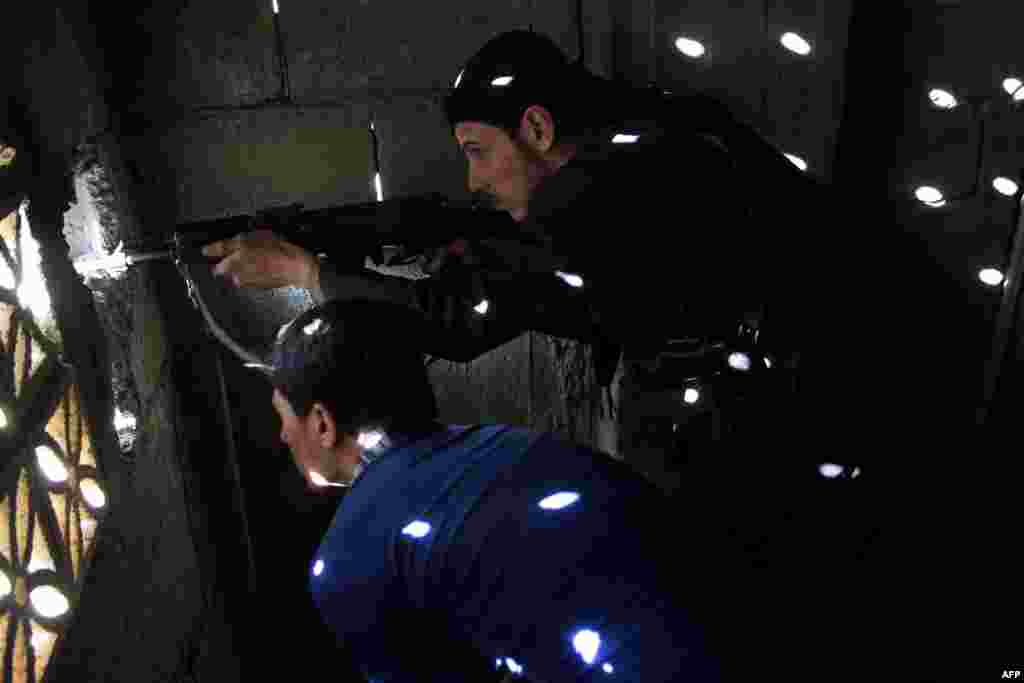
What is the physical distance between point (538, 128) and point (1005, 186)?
1635 mm

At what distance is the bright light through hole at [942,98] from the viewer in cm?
267

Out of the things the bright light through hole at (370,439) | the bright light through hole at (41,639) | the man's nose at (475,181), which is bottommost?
the bright light through hole at (41,639)

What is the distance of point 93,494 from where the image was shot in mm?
1812

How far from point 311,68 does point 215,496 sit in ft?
4.72

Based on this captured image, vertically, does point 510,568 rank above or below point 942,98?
below

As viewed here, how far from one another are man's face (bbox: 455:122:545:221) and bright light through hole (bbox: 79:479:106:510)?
124 cm

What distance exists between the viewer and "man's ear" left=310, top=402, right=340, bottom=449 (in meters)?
1.63

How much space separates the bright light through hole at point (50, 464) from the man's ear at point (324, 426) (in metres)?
0.51

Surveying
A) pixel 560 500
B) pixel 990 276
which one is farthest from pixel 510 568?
pixel 990 276

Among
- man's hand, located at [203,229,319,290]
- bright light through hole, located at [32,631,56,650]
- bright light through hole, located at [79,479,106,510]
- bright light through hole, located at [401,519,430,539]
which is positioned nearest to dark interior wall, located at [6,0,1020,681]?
bright light through hole, located at [79,479,106,510]

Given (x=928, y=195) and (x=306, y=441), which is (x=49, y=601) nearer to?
(x=306, y=441)

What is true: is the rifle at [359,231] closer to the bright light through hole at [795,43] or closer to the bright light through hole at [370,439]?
the bright light through hole at [370,439]

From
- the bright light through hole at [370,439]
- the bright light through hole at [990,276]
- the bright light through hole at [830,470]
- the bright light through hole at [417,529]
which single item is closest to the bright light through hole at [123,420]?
the bright light through hole at [370,439]

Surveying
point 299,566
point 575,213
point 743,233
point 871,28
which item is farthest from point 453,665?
point 871,28
